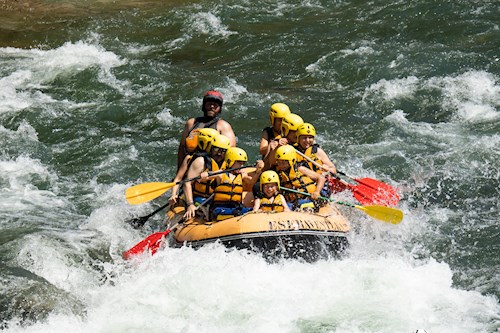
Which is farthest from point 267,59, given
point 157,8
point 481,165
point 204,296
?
point 204,296

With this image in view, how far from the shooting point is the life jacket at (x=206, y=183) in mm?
9383

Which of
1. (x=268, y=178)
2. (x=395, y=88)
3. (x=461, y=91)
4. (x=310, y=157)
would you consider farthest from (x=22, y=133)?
(x=461, y=91)

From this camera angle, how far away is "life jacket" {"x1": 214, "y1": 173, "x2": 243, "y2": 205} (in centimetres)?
921

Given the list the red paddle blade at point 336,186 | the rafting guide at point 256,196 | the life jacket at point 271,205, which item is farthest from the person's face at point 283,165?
the red paddle blade at point 336,186

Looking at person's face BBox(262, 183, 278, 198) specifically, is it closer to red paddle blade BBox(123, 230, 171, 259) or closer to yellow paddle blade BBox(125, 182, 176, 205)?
red paddle blade BBox(123, 230, 171, 259)

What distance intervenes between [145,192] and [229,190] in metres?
1.22

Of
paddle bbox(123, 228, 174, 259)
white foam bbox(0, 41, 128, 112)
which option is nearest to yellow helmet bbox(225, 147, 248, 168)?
paddle bbox(123, 228, 174, 259)

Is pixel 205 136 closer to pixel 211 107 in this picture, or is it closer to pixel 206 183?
pixel 206 183

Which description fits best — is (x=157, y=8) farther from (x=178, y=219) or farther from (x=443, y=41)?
(x=178, y=219)

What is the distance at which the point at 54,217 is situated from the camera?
10.5 meters

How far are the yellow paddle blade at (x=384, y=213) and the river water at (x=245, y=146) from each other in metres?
0.29

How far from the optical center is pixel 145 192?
32.8ft

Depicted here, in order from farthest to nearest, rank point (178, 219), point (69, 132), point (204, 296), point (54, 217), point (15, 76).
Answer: point (15, 76), point (69, 132), point (54, 217), point (178, 219), point (204, 296)

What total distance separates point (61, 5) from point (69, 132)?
6137mm
